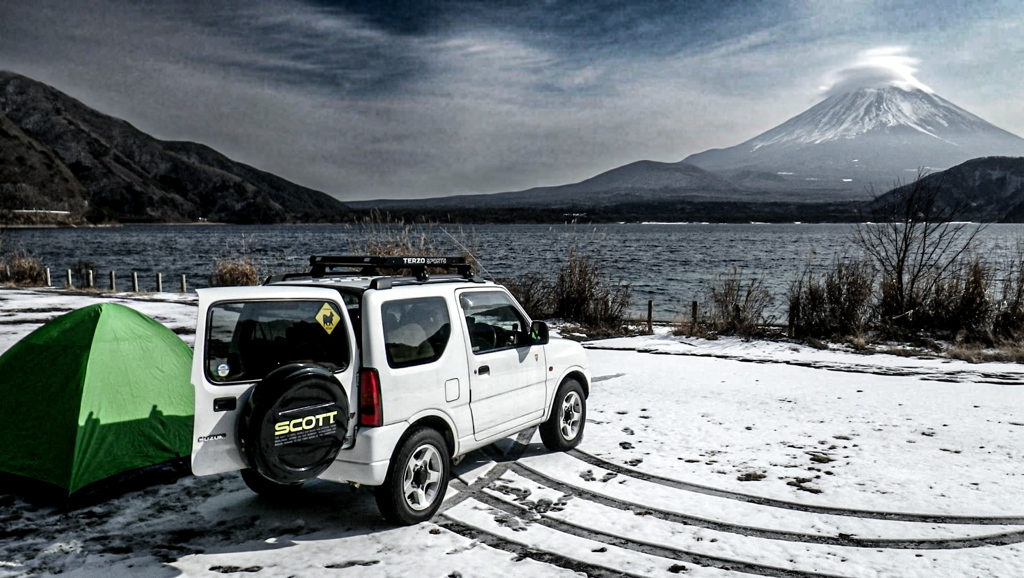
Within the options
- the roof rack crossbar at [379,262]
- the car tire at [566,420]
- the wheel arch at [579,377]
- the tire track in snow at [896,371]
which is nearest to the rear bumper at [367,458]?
the roof rack crossbar at [379,262]

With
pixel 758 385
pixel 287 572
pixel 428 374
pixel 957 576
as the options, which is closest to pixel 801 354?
pixel 758 385

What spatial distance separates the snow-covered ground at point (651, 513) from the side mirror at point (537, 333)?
50.2 inches

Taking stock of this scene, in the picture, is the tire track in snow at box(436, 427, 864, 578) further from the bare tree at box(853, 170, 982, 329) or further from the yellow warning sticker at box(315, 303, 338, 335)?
the bare tree at box(853, 170, 982, 329)

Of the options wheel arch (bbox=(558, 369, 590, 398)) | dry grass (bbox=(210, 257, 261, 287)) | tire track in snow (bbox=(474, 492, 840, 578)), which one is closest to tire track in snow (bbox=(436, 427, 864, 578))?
tire track in snow (bbox=(474, 492, 840, 578))

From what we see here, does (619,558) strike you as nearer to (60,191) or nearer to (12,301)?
(12,301)

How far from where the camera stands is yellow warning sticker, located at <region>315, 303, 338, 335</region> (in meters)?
4.84

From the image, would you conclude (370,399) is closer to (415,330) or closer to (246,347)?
(415,330)

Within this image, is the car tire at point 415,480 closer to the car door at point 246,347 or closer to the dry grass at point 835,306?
the car door at point 246,347

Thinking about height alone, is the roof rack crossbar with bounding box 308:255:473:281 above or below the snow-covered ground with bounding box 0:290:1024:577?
above

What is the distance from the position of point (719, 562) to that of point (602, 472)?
2000mm

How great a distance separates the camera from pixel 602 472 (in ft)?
21.8

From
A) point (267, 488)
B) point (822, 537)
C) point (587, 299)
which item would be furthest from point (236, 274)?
point (822, 537)

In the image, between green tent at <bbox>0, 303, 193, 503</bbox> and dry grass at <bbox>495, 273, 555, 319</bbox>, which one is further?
dry grass at <bbox>495, 273, 555, 319</bbox>

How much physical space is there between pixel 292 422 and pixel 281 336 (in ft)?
2.49
